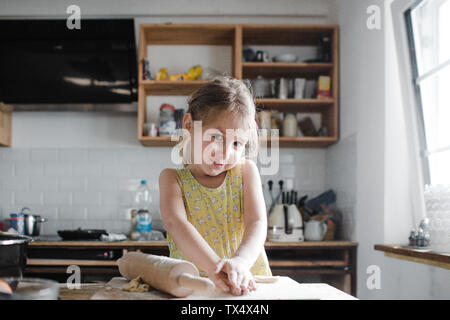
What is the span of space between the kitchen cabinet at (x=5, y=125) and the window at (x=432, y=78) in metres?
2.58

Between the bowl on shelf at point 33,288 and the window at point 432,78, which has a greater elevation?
the window at point 432,78

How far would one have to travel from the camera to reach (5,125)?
2961 mm

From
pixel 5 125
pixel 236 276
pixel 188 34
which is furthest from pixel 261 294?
pixel 5 125

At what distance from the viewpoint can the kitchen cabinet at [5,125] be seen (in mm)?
Answer: 2908

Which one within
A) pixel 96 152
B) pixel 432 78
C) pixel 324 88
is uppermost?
pixel 324 88

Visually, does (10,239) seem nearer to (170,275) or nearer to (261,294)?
(170,275)

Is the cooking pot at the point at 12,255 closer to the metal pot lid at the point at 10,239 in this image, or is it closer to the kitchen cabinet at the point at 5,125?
the metal pot lid at the point at 10,239

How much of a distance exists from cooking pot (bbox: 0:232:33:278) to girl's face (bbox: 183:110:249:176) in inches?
19.4

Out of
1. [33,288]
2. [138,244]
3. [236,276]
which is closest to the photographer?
[33,288]

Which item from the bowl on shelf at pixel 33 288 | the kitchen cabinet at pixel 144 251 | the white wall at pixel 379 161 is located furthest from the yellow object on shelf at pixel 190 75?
the bowl on shelf at pixel 33 288

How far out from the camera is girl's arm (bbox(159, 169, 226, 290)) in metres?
0.87

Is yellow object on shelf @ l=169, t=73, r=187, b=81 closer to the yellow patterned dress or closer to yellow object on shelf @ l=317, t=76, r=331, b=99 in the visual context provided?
yellow object on shelf @ l=317, t=76, r=331, b=99

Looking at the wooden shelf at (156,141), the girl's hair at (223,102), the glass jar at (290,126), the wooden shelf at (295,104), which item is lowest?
the girl's hair at (223,102)

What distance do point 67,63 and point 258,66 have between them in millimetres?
1297
